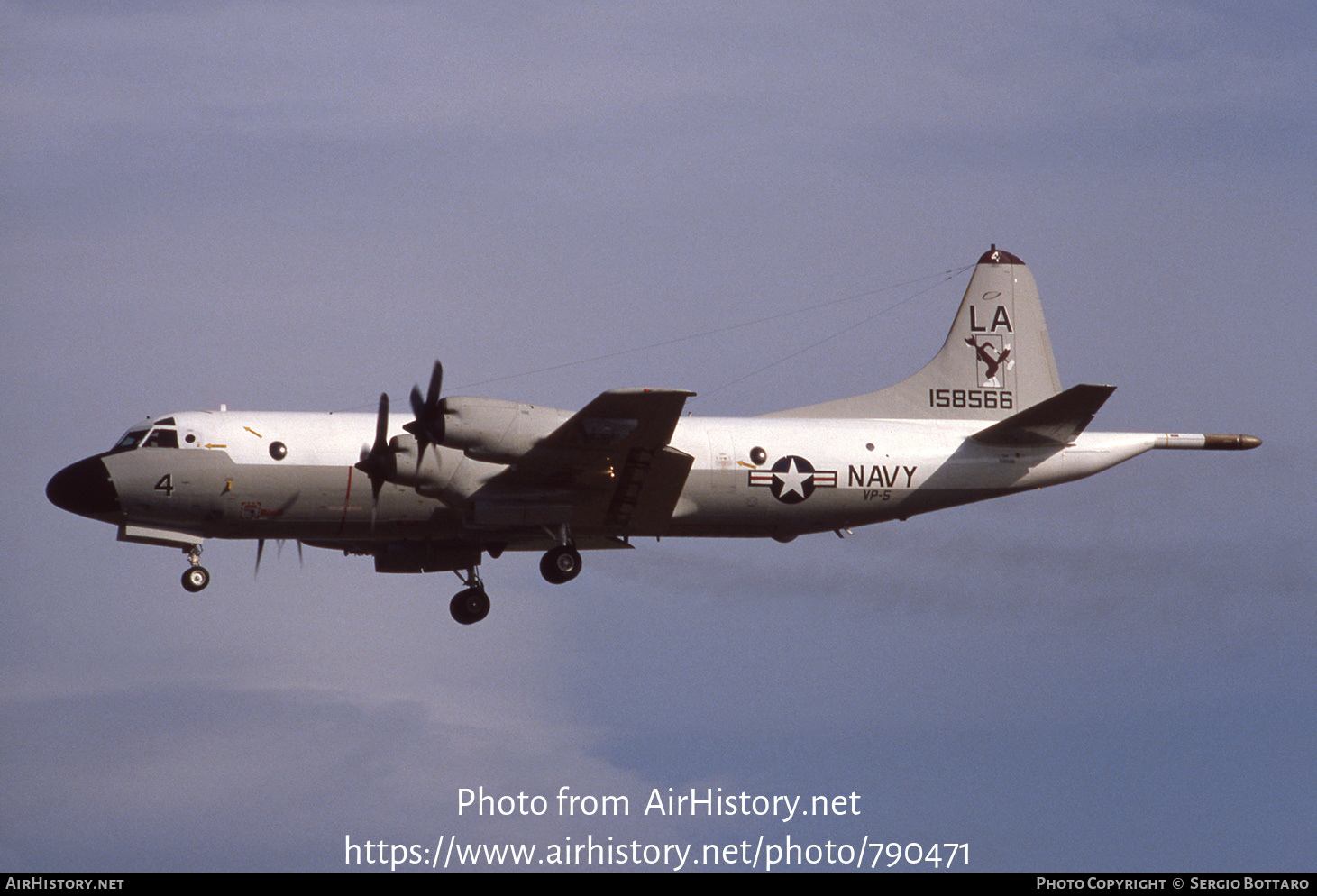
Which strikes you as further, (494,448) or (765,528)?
(765,528)

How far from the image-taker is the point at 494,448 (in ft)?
90.5

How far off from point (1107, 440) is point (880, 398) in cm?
435

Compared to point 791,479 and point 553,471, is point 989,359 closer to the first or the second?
point 791,479

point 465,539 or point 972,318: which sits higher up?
point 972,318

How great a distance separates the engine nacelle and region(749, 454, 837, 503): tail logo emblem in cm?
416

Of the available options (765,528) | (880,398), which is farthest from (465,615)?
(880,398)

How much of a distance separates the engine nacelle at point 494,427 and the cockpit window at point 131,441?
576 cm

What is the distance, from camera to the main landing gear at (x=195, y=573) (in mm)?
29297

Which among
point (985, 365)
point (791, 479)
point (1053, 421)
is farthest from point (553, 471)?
point (985, 365)

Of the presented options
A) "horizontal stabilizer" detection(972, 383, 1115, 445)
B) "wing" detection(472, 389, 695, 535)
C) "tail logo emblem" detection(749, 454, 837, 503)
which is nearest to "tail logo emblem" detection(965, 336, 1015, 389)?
"horizontal stabilizer" detection(972, 383, 1115, 445)

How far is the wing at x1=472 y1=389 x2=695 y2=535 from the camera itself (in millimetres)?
27484

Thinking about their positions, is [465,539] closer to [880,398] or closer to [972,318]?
[880,398]

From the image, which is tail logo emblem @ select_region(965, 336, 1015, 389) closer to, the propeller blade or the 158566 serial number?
the 158566 serial number
